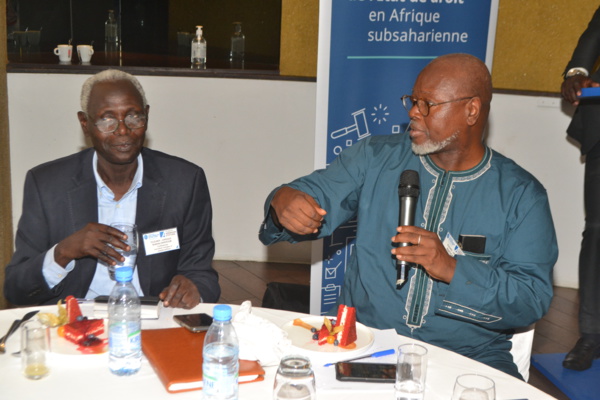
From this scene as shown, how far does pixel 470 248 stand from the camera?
2.36 m

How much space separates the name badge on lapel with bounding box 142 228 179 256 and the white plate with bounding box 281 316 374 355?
693 mm

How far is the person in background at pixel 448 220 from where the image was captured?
2.20 m

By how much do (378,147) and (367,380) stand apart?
1.13 metres

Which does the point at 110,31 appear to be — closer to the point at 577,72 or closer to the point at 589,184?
the point at 577,72

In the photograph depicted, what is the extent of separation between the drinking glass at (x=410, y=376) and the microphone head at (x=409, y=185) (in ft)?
2.17

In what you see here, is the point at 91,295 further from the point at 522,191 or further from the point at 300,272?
the point at 300,272

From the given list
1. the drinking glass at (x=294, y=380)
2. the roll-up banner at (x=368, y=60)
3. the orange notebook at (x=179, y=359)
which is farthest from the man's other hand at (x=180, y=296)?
the roll-up banner at (x=368, y=60)

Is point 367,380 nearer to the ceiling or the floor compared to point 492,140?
nearer to the floor

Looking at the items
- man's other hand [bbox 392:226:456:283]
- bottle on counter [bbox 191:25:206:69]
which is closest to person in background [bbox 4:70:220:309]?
man's other hand [bbox 392:226:456:283]

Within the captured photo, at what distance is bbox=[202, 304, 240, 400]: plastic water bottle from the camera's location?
59.1 inches

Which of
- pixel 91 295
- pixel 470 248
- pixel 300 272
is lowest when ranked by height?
pixel 300 272

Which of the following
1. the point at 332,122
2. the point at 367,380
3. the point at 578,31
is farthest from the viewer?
the point at 578,31

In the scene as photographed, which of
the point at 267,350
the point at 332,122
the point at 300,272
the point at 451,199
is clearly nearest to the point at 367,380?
the point at 267,350

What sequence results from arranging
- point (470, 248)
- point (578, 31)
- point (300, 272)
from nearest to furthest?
point (470, 248), point (578, 31), point (300, 272)
